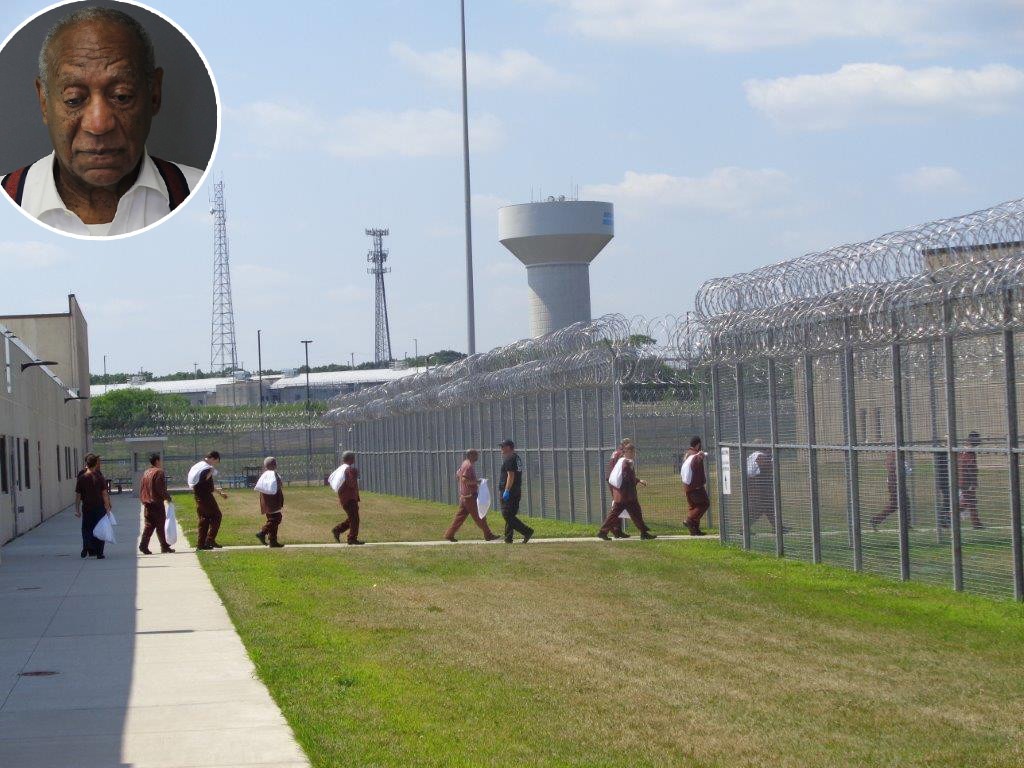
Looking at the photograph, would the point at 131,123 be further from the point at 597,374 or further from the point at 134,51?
the point at 597,374

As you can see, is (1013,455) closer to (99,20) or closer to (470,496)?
(99,20)

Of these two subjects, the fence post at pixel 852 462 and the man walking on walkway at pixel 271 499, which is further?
the man walking on walkway at pixel 271 499

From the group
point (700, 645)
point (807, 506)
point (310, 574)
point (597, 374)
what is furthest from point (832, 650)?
point (597, 374)

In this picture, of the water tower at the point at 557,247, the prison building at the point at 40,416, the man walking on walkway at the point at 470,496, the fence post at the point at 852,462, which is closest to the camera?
the fence post at the point at 852,462

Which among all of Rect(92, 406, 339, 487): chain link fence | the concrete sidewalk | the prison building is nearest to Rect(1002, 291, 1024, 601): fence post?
the concrete sidewalk

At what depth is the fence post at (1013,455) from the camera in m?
13.6

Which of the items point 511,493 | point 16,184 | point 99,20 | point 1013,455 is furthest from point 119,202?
point 511,493

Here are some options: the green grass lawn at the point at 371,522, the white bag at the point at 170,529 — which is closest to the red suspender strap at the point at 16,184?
the white bag at the point at 170,529

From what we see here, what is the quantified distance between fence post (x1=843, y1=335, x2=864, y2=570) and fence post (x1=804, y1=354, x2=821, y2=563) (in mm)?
888

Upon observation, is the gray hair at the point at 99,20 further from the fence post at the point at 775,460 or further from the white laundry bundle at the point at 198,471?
the white laundry bundle at the point at 198,471

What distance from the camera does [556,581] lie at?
17.2 metres

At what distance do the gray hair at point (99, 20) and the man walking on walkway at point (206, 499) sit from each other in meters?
18.1

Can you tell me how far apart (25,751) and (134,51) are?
16.0 ft

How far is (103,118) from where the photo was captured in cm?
508
